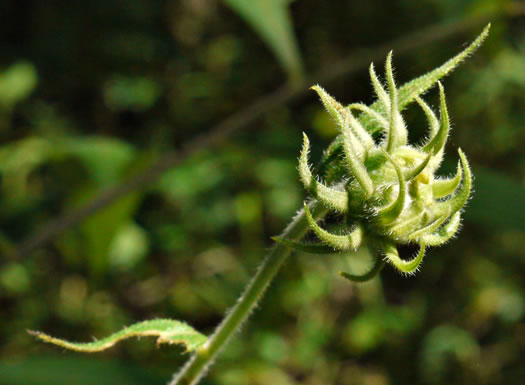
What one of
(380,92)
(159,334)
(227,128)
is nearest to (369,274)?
(380,92)

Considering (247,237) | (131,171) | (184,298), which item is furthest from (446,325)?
(131,171)

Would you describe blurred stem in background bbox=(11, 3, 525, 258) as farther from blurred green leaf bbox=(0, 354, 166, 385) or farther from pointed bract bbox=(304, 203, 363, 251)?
pointed bract bbox=(304, 203, 363, 251)

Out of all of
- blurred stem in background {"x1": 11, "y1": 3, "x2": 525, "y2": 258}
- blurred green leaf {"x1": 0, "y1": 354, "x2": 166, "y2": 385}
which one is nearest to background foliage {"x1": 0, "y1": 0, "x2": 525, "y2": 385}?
blurred stem in background {"x1": 11, "y1": 3, "x2": 525, "y2": 258}

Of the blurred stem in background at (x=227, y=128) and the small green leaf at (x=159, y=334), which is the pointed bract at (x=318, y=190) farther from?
the blurred stem in background at (x=227, y=128)

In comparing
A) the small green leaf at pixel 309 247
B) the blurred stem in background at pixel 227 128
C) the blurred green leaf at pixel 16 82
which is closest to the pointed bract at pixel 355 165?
the small green leaf at pixel 309 247

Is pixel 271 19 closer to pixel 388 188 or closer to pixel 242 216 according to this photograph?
pixel 388 188

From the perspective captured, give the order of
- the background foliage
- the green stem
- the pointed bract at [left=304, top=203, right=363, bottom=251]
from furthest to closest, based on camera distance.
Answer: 1. the background foliage
2. the green stem
3. the pointed bract at [left=304, top=203, right=363, bottom=251]

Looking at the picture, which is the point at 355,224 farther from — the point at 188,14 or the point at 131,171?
the point at 188,14
